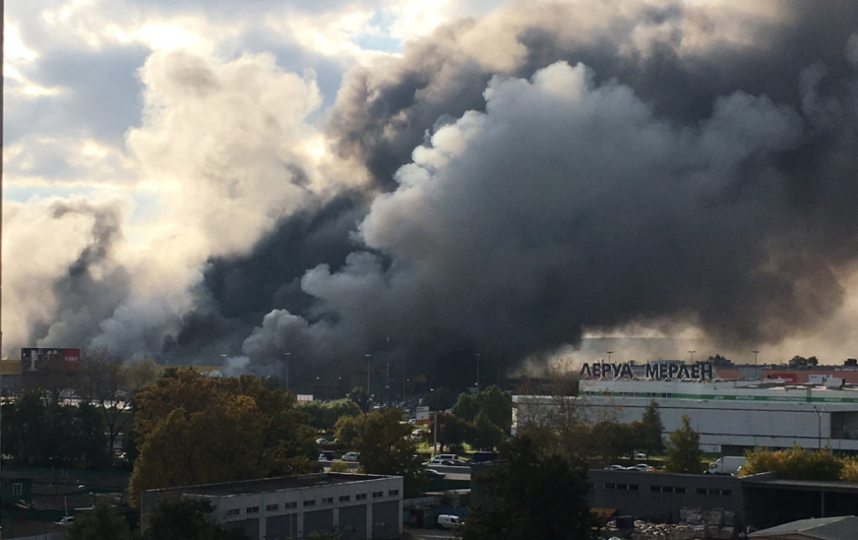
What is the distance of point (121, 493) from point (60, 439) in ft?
25.9

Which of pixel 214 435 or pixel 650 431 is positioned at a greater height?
pixel 214 435

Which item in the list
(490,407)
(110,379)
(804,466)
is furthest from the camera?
(110,379)

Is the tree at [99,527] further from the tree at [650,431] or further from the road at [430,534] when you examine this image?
the tree at [650,431]

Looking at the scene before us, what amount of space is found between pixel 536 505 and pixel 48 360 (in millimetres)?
64095

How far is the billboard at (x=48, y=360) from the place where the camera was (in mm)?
84312

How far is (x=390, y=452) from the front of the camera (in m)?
47.7

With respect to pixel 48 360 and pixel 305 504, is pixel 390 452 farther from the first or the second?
pixel 48 360

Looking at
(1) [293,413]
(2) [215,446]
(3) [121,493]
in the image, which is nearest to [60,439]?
(3) [121,493]

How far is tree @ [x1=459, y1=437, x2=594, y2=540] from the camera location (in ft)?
90.5

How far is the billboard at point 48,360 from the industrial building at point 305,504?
152 ft

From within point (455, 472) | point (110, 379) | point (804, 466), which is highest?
point (110, 379)

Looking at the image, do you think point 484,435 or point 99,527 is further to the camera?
point 484,435

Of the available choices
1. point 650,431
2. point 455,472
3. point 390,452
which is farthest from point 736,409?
point 390,452

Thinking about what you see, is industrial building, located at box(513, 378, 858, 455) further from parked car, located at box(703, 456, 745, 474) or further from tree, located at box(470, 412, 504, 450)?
parked car, located at box(703, 456, 745, 474)
